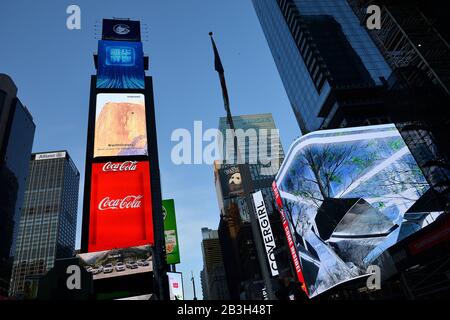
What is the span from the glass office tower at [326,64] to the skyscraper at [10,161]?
7882cm

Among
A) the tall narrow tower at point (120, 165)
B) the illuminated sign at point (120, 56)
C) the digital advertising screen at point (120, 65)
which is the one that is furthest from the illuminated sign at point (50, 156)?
the illuminated sign at point (120, 56)

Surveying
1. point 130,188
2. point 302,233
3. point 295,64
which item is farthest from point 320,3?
point 130,188

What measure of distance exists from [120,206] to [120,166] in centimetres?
398

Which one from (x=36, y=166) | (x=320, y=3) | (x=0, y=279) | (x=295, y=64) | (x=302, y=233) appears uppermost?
(x=36, y=166)

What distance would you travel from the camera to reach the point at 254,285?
87750 mm

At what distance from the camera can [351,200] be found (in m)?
31.1

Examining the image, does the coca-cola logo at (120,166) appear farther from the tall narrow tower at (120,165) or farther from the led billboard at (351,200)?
the led billboard at (351,200)

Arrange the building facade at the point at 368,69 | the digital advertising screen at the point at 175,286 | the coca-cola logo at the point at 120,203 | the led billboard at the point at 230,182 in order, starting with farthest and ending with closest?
the led billboard at the point at 230,182
the digital advertising screen at the point at 175,286
the coca-cola logo at the point at 120,203
the building facade at the point at 368,69

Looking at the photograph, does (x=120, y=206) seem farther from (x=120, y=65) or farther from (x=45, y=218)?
(x=45, y=218)

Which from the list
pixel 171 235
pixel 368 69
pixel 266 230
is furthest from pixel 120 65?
pixel 368 69

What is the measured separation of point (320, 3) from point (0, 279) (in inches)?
4862

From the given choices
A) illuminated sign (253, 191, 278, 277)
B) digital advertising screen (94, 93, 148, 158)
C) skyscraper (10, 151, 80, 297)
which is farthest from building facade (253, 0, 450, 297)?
skyscraper (10, 151, 80, 297)

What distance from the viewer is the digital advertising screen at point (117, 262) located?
76.9 feet

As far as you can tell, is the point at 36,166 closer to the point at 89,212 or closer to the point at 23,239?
the point at 23,239
